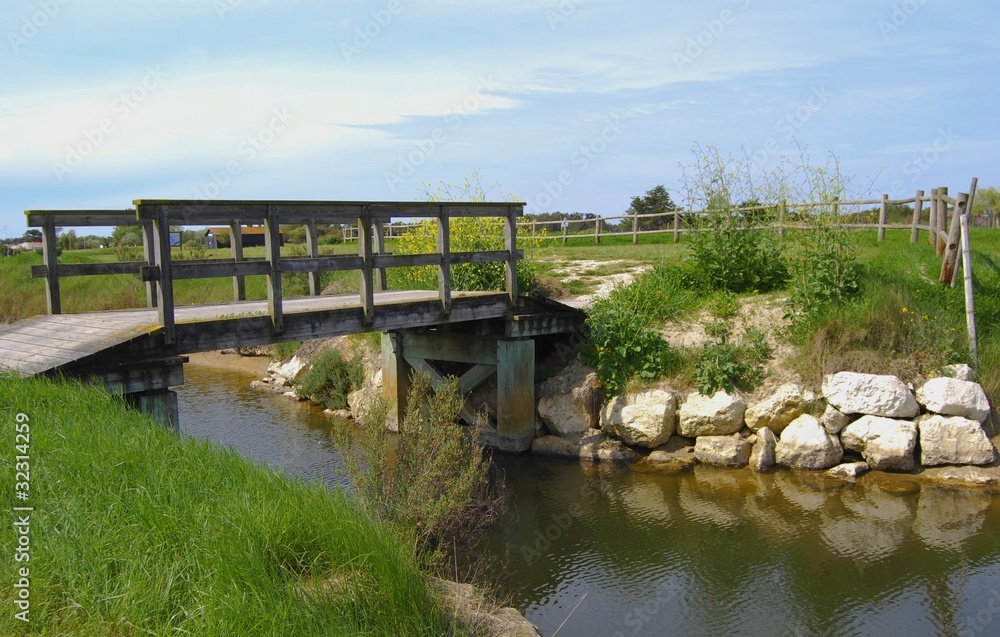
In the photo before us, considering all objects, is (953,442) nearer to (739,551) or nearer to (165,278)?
(739,551)

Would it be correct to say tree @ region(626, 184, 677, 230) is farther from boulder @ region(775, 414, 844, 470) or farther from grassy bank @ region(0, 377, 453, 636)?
grassy bank @ region(0, 377, 453, 636)

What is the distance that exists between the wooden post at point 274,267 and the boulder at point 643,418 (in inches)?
202

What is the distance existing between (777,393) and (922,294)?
328 centimetres

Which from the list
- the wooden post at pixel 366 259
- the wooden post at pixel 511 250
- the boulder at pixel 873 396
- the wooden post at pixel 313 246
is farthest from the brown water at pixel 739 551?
the wooden post at pixel 313 246

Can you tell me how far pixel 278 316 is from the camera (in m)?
8.60

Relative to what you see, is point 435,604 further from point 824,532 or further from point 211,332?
point 824,532

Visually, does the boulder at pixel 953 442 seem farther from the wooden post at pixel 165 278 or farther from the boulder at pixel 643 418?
the wooden post at pixel 165 278

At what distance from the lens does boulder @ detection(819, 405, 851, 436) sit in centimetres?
1077

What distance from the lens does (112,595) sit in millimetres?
4062

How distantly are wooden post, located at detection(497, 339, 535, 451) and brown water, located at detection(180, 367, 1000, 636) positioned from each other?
510mm

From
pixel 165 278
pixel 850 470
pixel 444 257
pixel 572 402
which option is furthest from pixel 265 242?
pixel 850 470

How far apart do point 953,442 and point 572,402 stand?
5.03 m

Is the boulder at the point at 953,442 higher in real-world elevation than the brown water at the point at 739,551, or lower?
higher

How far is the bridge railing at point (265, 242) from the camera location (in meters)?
7.63
